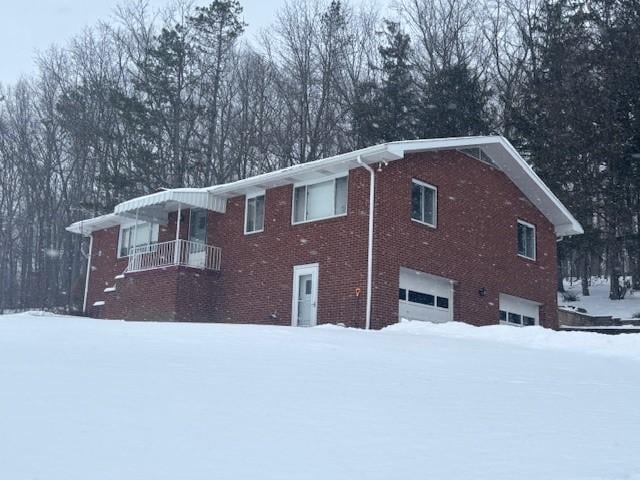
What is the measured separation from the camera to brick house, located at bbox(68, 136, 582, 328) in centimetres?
1791

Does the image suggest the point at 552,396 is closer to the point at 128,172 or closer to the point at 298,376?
the point at 298,376

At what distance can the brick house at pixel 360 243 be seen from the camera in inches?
705

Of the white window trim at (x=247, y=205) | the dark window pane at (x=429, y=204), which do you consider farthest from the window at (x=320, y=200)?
the dark window pane at (x=429, y=204)

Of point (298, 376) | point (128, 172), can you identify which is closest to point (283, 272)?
point (298, 376)

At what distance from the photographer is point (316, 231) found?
61.9ft

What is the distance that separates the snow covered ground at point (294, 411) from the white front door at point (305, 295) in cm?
691

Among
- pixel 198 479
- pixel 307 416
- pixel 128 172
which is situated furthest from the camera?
pixel 128 172

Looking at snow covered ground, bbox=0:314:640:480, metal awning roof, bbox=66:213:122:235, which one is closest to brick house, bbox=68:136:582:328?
metal awning roof, bbox=66:213:122:235

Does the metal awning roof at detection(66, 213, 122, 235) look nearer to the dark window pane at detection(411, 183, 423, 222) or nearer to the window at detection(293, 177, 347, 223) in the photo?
the window at detection(293, 177, 347, 223)

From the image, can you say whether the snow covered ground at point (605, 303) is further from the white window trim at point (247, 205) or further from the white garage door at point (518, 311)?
the white window trim at point (247, 205)

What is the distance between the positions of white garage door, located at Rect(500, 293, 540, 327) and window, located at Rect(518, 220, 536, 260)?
1.42 metres

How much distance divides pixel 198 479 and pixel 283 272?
14.9 meters

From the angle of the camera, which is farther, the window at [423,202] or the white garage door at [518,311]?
the white garage door at [518,311]

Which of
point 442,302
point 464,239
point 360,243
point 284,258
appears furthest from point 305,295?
point 464,239
